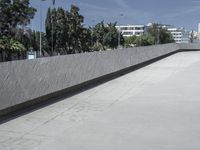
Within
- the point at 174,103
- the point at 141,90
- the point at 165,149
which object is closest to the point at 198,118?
the point at 174,103

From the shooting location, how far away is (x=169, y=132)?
30.3ft

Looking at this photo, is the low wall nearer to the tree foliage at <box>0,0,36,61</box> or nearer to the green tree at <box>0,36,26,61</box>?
the green tree at <box>0,36,26,61</box>

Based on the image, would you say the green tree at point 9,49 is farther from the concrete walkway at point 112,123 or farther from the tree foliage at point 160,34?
the tree foliage at point 160,34

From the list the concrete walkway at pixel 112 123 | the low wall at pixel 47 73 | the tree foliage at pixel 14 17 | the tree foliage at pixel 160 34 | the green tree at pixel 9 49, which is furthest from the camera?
the tree foliage at pixel 160 34

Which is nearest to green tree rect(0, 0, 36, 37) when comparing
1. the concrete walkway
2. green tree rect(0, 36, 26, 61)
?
green tree rect(0, 36, 26, 61)

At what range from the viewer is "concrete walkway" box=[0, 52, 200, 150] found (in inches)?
322

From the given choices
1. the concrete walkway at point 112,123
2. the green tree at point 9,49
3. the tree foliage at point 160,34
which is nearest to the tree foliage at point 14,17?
the green tree at point 9,49

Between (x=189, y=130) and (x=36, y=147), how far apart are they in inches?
135

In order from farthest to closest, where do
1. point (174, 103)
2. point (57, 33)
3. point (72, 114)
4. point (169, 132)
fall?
point (57, 33) → point (174, 103) → point (72, 114) → point (169, 132)

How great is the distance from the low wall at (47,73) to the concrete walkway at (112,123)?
→ 0.54m

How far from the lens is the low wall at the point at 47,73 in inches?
422

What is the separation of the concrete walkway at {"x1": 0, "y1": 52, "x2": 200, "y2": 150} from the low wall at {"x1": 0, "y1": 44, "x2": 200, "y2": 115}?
1.77 ft

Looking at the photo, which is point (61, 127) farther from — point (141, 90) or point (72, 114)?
point (141, 90)

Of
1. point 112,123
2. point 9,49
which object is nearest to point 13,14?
point 9,49
